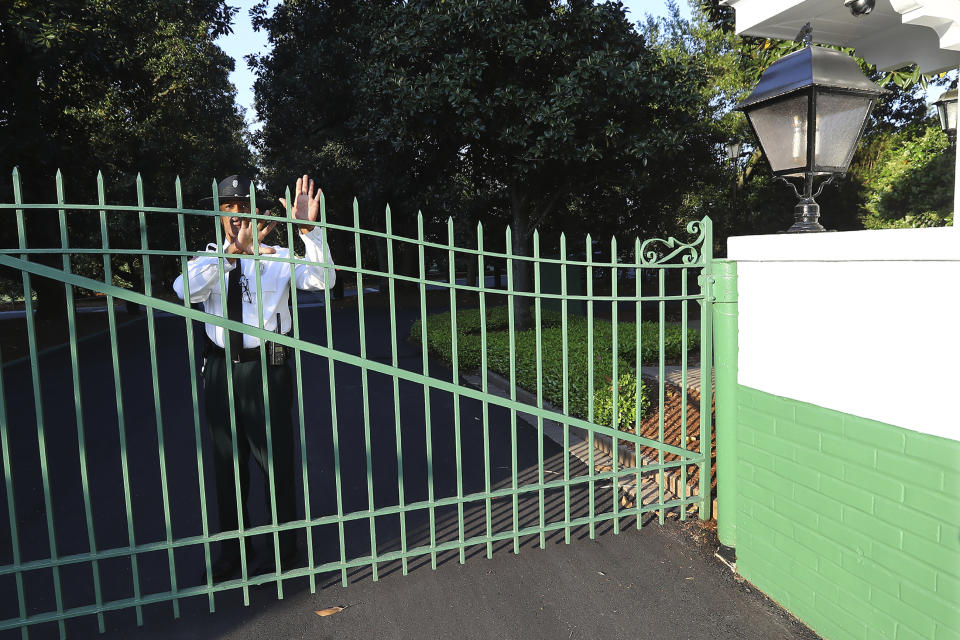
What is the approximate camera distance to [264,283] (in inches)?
137

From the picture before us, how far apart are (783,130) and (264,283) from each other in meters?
3.14

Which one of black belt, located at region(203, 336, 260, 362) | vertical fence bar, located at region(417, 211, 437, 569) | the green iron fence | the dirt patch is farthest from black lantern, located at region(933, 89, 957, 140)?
the dirt patch

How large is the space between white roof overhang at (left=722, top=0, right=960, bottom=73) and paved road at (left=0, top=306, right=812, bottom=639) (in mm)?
3088

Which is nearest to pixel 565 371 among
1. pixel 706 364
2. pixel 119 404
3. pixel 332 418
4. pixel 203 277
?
pixel 706 364

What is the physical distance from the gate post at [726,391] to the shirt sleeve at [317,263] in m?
2.14

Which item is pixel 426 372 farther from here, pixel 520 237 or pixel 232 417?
pixel 520 237

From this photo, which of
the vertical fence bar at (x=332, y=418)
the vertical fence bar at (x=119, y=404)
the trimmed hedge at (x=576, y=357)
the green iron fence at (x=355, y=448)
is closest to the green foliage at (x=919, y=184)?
the trimmed hedge at (x=576, y=357)

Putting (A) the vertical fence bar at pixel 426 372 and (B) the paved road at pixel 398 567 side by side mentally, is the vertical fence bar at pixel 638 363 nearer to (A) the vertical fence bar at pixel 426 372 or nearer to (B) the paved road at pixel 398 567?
(B) the paved road at pixel 398 567

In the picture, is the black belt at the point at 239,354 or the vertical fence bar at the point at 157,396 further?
the black belt at the point at 239,354

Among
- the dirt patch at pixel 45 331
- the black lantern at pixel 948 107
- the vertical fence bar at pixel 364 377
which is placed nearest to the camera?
the vertical fence bar at pixel 364 377

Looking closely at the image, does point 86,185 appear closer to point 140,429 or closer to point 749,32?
point 140,429

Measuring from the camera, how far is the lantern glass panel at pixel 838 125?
3.61 metres

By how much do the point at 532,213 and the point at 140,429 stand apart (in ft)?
32.3

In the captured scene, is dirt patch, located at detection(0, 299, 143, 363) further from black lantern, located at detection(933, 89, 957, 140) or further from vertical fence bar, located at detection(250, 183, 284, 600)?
black lantern, located at detection(933, 89, 957, 140)
